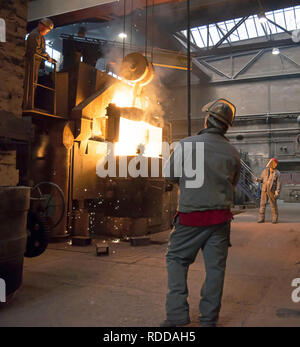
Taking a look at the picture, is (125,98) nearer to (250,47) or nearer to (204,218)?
(204,218)

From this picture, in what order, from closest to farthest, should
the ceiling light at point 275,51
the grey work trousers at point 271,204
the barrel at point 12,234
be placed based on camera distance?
1. the barrel at point 12,234
2. the grey work trousers at point 271,204
3. the ceiling light at point 275,51

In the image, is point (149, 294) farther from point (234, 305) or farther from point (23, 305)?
point (23, 305)

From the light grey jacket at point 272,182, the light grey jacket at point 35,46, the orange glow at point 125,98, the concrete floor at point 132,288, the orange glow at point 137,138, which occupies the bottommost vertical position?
the concrete floor at point 132,288

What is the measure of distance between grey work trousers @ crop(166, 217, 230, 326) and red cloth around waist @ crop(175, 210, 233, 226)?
0.14 ft

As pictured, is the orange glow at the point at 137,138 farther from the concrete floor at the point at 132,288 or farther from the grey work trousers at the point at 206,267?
the grey work trousers at the point at 206,267

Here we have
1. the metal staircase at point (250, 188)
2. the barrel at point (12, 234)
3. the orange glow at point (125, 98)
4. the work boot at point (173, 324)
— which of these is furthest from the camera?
the metal staircase at point (250, 188)

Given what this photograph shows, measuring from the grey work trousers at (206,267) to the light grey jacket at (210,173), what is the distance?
7.1 inches

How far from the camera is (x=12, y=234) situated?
304cm

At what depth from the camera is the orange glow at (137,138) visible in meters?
6.88

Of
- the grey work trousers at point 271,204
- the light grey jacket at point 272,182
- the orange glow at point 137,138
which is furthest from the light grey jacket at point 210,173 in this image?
the light grey jacket at point 272,182

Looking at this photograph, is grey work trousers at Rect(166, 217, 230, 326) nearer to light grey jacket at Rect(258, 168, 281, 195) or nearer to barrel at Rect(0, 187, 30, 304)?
barrel at Rect(0, 187, 30, 304)

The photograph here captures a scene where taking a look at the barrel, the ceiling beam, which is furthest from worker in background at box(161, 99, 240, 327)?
the ceiling beam

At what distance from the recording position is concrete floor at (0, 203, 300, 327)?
2725 mm
